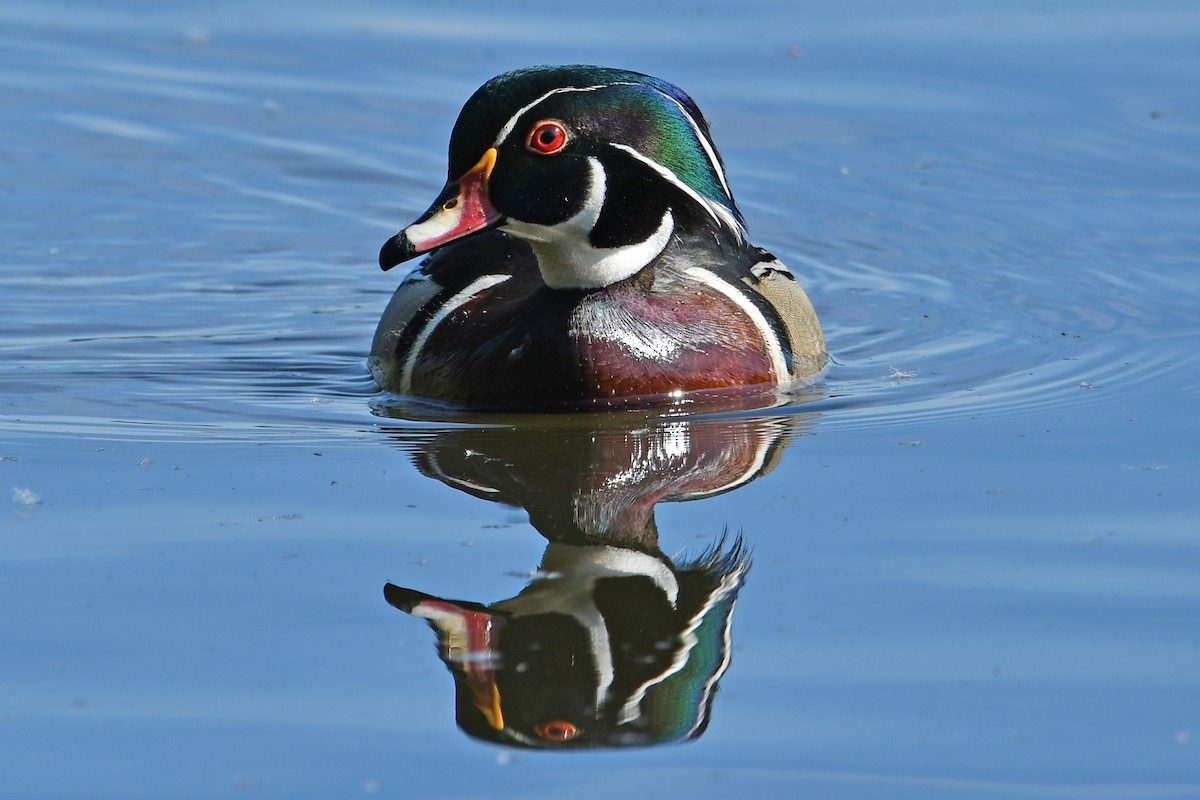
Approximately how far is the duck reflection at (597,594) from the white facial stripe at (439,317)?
89 centimetres

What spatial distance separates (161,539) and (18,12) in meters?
10.1

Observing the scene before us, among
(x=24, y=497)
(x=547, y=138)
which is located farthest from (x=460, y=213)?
(x=24, y=497)

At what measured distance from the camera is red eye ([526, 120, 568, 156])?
26.3 feet

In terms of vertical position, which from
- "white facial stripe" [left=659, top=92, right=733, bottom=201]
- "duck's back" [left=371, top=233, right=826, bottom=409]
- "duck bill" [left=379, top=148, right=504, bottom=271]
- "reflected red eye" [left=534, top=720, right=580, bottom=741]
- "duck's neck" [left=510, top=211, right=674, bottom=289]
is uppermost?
"white facial stripe" [left=659, top=92, right=733, bottom=201]

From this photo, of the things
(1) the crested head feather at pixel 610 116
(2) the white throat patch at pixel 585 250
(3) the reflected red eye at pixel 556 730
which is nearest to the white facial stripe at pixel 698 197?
(1) the crested head feather at pixel 610 116

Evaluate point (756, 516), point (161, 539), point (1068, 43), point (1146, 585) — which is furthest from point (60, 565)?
point (1068, 43)

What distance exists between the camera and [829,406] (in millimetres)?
8555

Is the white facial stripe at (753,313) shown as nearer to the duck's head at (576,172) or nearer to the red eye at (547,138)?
the duck's head at (576,172)

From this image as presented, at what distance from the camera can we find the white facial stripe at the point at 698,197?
8203 millimetres

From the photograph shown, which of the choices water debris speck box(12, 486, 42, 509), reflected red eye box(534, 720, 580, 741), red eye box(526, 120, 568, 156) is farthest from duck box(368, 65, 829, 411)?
reflected red eye box(534, 720, 580, 741)

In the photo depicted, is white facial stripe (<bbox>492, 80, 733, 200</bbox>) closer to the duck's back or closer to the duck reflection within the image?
the duck's back

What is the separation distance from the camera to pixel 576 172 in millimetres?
8125

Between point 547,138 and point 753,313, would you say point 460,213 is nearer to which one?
point 547,138

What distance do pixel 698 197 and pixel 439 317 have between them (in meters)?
1.37
